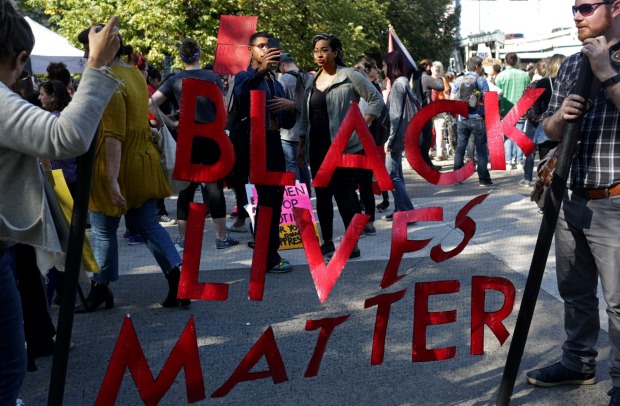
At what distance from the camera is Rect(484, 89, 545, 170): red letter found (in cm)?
323

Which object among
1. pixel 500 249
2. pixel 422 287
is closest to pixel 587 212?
pixel 422 287

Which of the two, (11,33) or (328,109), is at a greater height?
(11,33)

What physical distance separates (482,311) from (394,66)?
4400mm

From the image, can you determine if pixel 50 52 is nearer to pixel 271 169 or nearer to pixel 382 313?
pixel 271 169

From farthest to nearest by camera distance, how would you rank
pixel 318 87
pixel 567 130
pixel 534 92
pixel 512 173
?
1. pixel 512 173
2. pixel 318 87
3. pixel 534 92
4. pixel 567 130

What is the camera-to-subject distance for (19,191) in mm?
2428

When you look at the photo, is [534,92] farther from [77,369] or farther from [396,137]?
[396,137]

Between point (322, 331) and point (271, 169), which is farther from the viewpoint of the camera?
point (271, 169)

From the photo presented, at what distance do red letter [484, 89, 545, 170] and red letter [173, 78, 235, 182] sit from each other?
1102 mm

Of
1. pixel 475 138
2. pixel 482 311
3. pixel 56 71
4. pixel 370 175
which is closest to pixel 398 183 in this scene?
pixel 475 138

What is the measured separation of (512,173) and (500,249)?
5627mm

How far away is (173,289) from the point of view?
504 centimetres

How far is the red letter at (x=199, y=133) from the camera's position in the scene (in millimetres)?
2982

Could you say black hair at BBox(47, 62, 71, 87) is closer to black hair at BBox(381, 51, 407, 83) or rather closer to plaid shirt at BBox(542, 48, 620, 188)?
black hair at BBox(381, 51, 407, 83)
